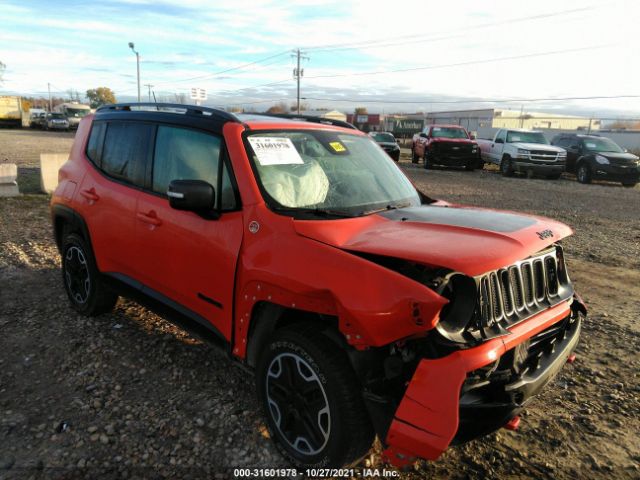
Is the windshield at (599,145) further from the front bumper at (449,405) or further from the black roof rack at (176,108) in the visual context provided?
the front bumper at (449,405)

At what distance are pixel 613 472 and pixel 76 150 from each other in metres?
5.02

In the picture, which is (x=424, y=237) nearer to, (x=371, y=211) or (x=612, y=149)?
(x=371, y=211)

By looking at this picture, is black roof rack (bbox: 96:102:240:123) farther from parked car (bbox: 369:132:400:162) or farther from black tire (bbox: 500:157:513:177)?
parked car (bbox: 369:132:400:162)

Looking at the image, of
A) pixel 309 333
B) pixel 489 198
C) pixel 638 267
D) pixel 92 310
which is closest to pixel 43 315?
pixel 92 310

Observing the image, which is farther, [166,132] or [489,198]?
[489,198]

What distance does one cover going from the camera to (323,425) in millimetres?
2504

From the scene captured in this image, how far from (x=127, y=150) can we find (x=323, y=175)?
70.8 inches

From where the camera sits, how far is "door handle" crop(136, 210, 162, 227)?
3.45 meters

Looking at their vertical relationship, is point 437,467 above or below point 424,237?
below

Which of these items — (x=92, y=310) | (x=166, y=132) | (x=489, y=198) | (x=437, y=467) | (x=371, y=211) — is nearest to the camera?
(x=437, y=467)

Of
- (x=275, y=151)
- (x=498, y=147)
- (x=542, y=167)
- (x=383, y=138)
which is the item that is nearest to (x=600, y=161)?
(x=542, y=167)

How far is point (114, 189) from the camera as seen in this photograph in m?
3.96

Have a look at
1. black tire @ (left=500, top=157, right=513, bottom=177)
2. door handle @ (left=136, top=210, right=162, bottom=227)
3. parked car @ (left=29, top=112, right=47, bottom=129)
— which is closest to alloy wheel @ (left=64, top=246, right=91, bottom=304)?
door handle @ (left=136, top=210, right=162, bottom=227)

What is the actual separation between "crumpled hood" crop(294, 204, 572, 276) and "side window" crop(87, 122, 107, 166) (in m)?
2.62
